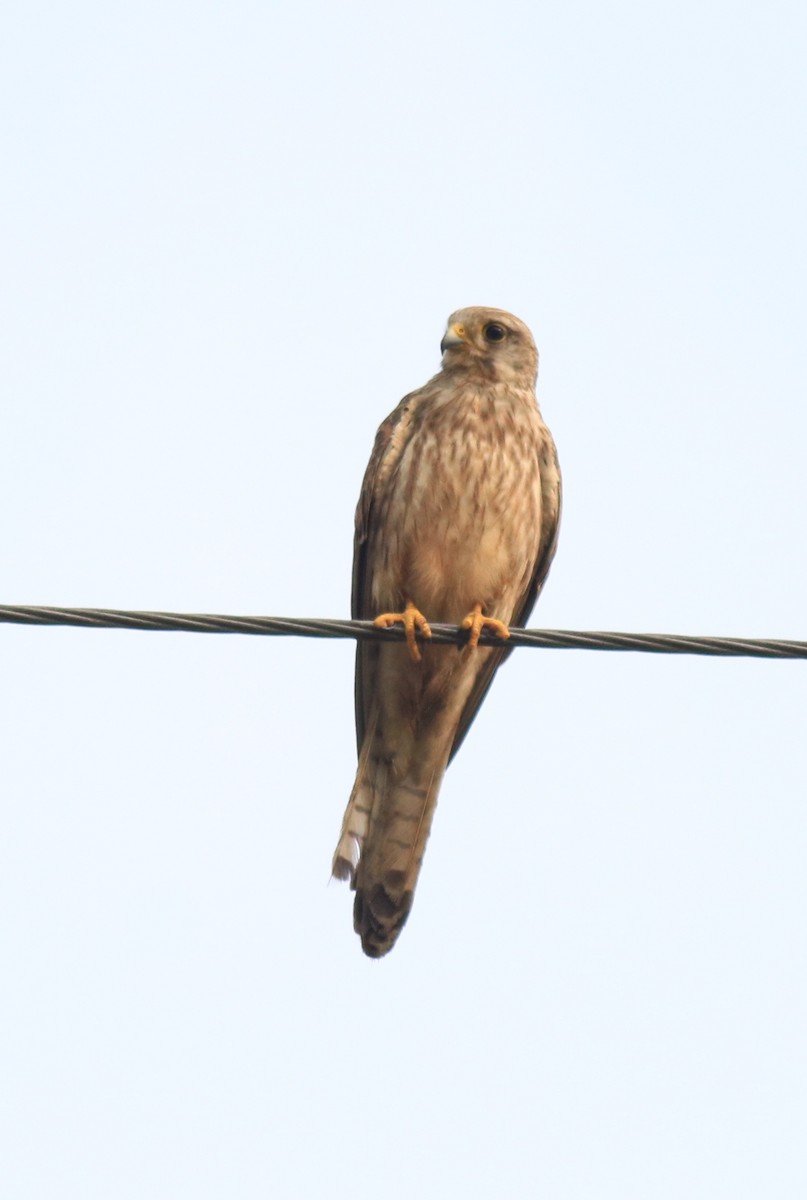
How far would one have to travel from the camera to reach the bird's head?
6344 mm

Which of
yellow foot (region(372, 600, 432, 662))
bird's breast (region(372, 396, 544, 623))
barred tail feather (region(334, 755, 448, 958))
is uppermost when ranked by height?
bird's breast (region(372, 396, 544, 623))

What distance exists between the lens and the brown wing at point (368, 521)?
601cm

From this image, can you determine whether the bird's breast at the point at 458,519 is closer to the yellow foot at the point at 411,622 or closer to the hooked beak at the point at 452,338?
the yellow foot at the point at 411,622

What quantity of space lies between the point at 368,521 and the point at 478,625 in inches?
30.7

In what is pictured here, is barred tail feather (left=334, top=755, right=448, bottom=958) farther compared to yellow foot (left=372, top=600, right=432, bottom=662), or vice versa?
barred tail feather (left=334, top=755, right=448, bottom=958)

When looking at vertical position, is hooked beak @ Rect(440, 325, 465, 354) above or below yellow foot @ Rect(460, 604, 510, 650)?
above

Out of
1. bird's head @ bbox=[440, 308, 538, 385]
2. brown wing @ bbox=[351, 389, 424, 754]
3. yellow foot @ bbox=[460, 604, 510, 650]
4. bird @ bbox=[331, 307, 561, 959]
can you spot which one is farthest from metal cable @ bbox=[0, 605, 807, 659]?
bird's head @ bbox=[440, 308, 538, 385]

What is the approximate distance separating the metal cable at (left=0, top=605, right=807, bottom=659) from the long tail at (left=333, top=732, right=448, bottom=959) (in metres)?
1.71

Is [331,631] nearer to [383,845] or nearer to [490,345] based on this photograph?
[383,845]

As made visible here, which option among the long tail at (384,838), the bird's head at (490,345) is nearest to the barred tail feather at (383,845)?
the long tail at (384,838)

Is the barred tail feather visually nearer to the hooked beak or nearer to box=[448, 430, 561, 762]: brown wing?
box=[448, 430, 561, 762]: brown wing

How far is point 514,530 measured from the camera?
5883 millimetres

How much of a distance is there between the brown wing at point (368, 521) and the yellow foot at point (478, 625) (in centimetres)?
59

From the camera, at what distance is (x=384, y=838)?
6023 millimetres
